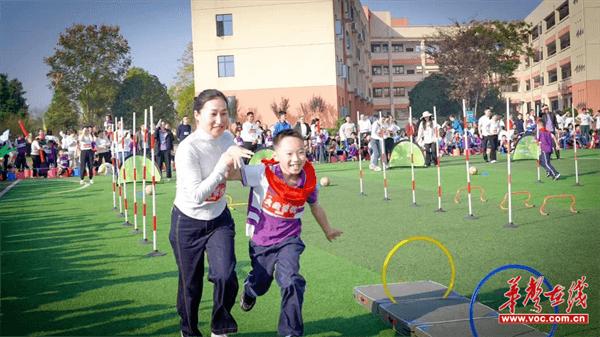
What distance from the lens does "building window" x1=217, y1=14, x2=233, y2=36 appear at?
128 feet

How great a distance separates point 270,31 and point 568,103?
18.0 meters

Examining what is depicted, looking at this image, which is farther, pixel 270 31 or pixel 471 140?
pixel 270 31

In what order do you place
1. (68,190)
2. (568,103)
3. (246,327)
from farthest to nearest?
1. (568,103)
2. (68,190)
3. (246,327)

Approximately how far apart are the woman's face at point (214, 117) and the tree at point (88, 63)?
678 centimetres

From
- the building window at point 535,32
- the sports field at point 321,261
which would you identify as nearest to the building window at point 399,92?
the building window at point 535,32

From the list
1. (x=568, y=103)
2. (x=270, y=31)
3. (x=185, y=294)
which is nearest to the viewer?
(x=185, y=294)

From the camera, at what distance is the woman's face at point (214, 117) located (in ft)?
15.0

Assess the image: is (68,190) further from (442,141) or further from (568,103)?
(568,103)

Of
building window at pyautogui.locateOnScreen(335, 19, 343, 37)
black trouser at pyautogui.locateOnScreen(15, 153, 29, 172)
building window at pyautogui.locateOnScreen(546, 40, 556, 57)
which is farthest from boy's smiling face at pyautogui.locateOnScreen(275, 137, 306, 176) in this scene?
building window at pyautogui.locateOnScreen(335, 19, 343, 37)

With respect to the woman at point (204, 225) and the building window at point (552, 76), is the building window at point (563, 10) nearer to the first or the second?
the building window at point (552, 76)

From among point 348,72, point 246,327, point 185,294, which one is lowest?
point 246,327

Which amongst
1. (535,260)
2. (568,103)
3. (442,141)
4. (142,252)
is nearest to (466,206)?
(535,260)

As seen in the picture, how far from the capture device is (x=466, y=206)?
37.9 ft

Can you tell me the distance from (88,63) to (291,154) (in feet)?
37.3
